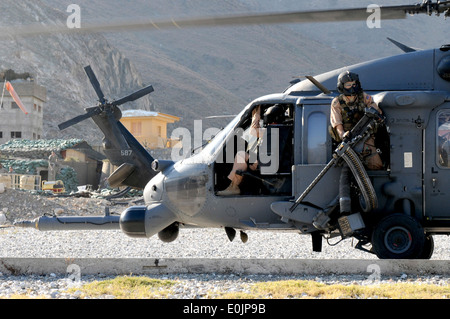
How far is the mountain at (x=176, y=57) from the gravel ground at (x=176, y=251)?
61.8 meters

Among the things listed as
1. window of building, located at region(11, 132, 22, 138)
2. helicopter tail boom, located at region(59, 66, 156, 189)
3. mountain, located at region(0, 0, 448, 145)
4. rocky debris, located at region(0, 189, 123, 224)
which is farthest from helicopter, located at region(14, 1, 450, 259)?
mountain, located at region(0, 0, 448, 145)

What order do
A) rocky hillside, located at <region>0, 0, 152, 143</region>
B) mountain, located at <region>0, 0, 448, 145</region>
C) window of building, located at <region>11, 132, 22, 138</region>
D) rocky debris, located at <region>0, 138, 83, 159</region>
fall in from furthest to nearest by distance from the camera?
mountain, located at <region>0, 0, 448, 145</region> < rocky hillside, located at <region>0, 0, 152, 143</region> < window of building, located at <region>11, 132, 22, 138</region> < rocky debris, located at <region>0, 138, 83, 159</region>

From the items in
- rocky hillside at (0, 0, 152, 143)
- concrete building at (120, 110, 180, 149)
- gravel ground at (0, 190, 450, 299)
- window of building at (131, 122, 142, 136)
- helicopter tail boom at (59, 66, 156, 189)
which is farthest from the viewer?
rocky hillside at (0, 0, 152, 143)

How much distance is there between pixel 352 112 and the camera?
27.9 feet

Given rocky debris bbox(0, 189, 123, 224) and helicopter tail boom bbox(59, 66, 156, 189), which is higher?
helicopter tail boom bbox(59, 66, 156, 189)

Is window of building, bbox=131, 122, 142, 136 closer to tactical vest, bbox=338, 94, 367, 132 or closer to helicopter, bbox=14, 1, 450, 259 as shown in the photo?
helicopter, bbox=14, 1, 450, 259

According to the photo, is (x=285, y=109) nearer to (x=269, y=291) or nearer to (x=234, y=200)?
(x=234, y=200)

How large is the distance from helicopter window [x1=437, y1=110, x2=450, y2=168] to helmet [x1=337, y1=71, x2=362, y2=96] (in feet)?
3.90

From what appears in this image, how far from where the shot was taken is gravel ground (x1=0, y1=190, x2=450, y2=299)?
6863 mm

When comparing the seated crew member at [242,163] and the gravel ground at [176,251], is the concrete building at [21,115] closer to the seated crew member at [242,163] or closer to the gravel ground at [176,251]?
the gravel ground at [176,251]

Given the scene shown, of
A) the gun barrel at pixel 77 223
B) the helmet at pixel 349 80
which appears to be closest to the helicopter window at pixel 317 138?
the helmet at pixel 349 80

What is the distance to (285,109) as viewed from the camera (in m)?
9.90

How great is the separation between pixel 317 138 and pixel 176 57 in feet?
518
